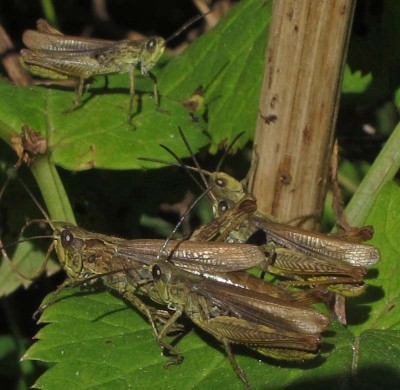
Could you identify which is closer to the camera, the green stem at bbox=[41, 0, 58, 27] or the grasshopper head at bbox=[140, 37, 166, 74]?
the grasshopper head at bbox=[140, 37, 166, 74]

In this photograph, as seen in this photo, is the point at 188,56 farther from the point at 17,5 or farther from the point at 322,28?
the point at 17,5

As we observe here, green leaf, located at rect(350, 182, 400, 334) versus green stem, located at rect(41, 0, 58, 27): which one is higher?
green stem, located at rect(41, 0, 58, 27)

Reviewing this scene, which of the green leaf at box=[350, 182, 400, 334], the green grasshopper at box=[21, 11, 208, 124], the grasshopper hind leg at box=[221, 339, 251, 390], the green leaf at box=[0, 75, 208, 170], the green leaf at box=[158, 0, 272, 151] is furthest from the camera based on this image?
the green grasshopper at box=[21, 11, 208, 124]

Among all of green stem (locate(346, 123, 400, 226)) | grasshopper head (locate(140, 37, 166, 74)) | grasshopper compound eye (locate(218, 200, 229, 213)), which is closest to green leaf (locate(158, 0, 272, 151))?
grasshopper head (locate(140, 37, 166, 74))

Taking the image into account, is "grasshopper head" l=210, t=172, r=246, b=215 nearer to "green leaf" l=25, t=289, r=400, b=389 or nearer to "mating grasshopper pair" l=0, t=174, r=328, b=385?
"mating grasshopper pair" l=0, t=174, r=328, b=385

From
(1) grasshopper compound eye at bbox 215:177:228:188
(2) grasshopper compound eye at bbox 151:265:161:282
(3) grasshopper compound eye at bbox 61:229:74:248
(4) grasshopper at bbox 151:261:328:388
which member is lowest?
(4) grasshopper at bbox 151:261:328:388

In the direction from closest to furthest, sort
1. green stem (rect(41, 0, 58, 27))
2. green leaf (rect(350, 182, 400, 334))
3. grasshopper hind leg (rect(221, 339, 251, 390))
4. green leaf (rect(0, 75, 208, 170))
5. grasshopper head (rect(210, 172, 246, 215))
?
grasshopper hind leg (rect(221, 339, 251, 390)) → green leaf (rect(350, 182, 400, 334)) → green leaf (rect(0, 75, 208, 170)) → grasshopper head (rect(210, 172, 246, 215)) → green stem (rect(41, 0, 58, 27))

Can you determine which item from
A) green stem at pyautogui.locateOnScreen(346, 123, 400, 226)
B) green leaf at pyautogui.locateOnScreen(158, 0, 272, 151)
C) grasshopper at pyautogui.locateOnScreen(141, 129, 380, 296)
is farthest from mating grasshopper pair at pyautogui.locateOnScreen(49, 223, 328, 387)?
green leaf at pyautogui.locateOnScreen(158, 0, 272, 151)

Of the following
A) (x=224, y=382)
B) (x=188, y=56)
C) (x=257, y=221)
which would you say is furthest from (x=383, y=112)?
(x=224, y=382)
